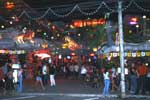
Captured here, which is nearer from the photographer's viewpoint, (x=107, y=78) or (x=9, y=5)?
(x=107, y=78)

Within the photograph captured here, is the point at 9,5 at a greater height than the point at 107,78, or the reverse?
the point at 9,5

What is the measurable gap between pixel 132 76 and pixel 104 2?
5.40 meters

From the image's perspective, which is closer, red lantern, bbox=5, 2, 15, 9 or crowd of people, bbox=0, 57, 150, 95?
crowd of people, bbox=0, 57, 150, 95

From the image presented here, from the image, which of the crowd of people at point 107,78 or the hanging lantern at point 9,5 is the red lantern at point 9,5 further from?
the crowd of people at point 107,78

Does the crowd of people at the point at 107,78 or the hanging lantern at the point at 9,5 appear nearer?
the crowd of people at the point at 107,78

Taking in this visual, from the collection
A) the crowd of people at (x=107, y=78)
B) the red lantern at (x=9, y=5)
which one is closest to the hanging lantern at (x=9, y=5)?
the red lantern at (x=9, y=5)

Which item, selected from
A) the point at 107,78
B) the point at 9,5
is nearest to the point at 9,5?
the point at 9,5

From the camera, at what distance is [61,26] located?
5397 cm

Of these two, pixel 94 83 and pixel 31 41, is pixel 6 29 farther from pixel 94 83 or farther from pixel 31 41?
pixel 94 83

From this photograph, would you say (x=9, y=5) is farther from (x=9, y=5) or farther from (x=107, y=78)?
(x=107, y=78)

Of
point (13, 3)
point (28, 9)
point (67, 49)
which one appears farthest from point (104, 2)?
point (67, 49)

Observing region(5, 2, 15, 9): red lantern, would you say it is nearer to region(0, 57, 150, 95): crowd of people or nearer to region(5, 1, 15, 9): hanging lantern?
region(5, 1, 15, 9): hanging lantern

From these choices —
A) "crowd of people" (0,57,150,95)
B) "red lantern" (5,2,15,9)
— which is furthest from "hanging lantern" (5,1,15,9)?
"crowd of people" (0,57,150,95)

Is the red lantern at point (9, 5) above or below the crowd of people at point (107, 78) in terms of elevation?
above
